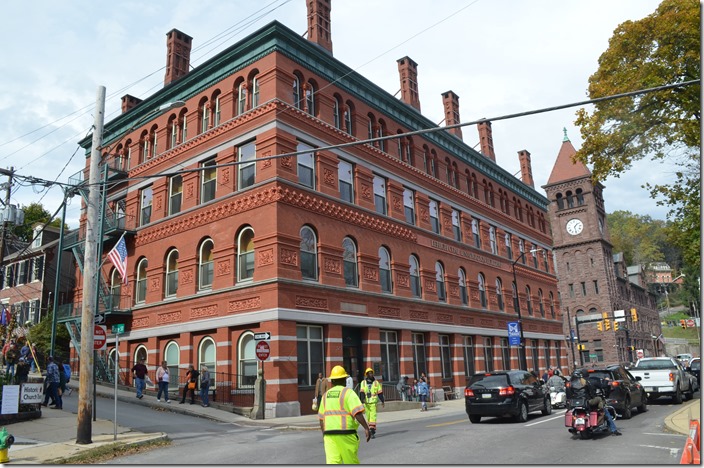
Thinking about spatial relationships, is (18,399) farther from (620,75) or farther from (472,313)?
(472,313)

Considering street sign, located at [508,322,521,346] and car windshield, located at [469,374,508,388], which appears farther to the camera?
street sign, located at [508,322,521,346]

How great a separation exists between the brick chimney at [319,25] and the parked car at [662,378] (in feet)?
66.7

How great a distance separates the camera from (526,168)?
51.7m

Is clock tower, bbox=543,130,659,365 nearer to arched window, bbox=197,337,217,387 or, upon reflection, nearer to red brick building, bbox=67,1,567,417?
red brick building, bbox=67,1,567,417

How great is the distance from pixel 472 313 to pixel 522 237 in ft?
44.9

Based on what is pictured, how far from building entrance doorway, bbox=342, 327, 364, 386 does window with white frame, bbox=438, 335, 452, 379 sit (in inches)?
293

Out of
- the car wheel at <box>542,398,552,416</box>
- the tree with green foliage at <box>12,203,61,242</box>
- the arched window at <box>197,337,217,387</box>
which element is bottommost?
the car wheel at <box>542,398,552,416</box>

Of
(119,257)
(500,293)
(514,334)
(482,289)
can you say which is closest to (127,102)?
(119,257)

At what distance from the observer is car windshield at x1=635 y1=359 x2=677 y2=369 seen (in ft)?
73.3

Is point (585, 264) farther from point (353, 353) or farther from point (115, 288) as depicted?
point (115, 288)

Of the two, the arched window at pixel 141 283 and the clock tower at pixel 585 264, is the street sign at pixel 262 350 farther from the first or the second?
the clock tower at pixel 585 264

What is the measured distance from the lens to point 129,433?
1580 centimetres

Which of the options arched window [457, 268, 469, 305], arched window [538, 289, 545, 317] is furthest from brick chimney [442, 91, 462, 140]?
arched window [538, 289, 545, 317]

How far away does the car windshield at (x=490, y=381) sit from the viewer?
17312mm
